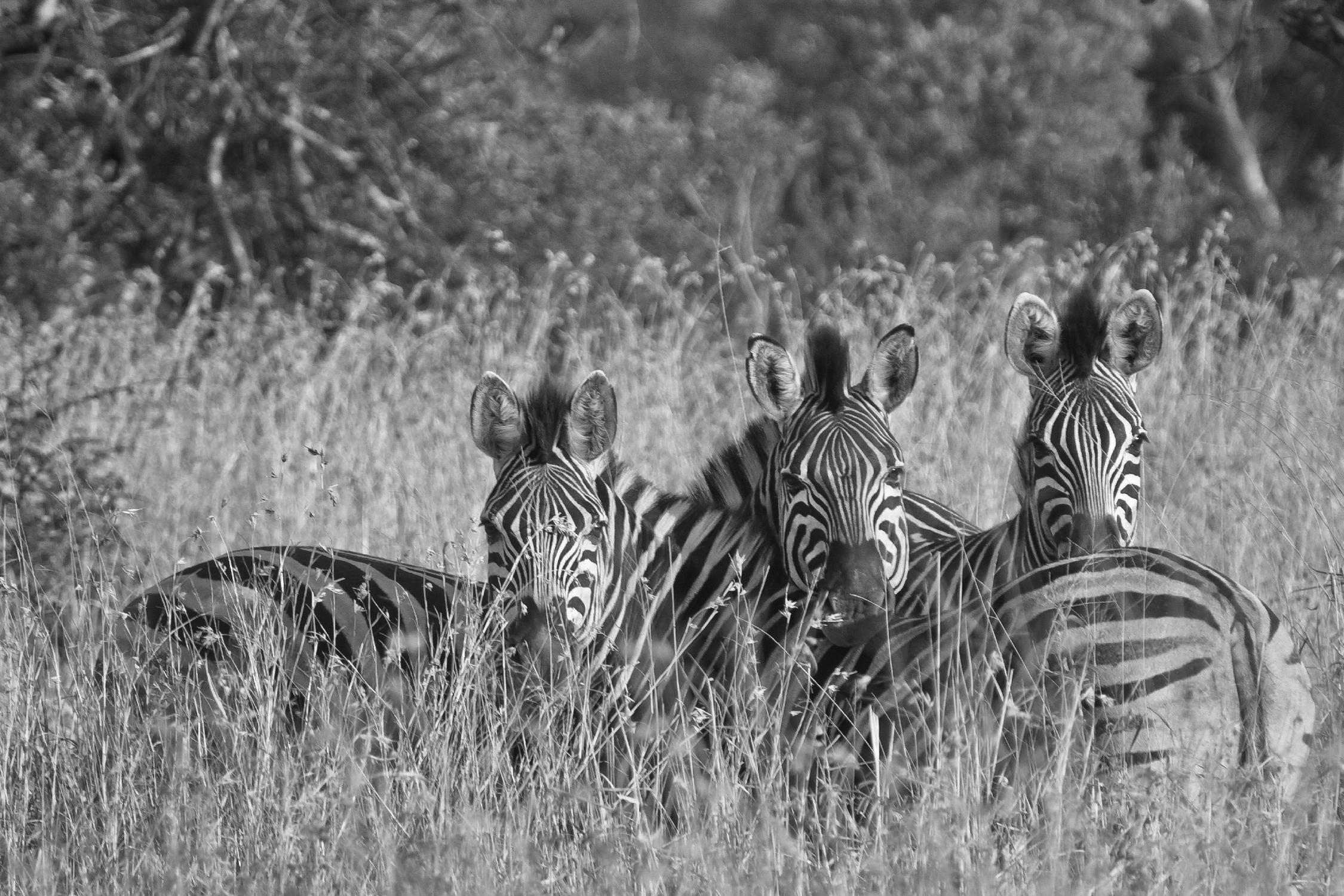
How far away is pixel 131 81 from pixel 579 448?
837 cm

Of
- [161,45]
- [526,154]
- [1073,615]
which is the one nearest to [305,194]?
[161,45]

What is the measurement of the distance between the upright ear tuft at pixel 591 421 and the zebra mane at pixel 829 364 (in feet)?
2.06

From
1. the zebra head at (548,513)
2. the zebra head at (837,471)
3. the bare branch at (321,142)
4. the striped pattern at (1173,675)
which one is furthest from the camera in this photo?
the bare branch at (321,142)

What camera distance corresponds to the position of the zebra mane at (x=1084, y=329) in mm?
4480

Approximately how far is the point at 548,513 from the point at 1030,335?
1.76 meters

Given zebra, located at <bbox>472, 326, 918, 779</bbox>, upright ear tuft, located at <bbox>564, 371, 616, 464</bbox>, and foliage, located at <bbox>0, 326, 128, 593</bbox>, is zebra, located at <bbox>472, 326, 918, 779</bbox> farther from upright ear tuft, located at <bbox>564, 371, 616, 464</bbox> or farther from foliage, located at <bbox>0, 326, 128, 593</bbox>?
foliage, located at <bbox>0, 326, 128, 593</bbox>

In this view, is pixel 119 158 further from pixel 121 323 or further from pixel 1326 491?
pixel 1326 491

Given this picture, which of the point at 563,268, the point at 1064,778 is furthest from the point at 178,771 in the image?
the point at 563,268

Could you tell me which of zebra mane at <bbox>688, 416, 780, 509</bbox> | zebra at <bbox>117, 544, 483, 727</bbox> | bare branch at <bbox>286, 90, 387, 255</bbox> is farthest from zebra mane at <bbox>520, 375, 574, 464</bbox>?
bare branch at <bbox>286, 90, 387, 255</bbox>

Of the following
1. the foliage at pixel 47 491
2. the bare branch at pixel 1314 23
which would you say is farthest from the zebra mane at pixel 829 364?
the foliage at pixel 47 491

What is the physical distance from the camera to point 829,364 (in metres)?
4.36

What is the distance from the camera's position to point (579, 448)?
167 inches

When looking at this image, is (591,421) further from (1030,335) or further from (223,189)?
(223,189)

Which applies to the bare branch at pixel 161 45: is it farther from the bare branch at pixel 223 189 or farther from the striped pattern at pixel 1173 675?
the striped pattern at pixel 1173 675
